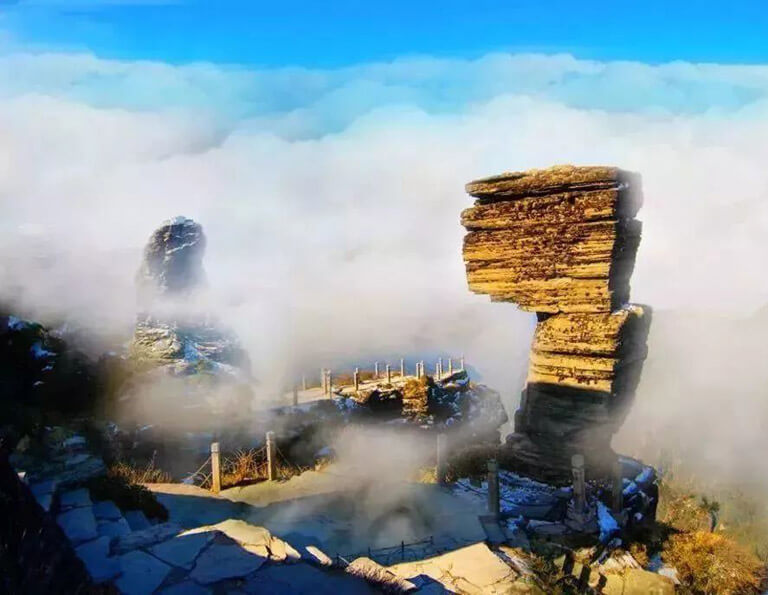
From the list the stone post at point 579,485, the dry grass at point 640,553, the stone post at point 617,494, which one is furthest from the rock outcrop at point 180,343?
the dry grass at point 640,553

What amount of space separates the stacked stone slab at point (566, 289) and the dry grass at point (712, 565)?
2116mm

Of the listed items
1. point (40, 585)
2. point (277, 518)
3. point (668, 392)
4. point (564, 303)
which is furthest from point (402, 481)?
point (668, 392)

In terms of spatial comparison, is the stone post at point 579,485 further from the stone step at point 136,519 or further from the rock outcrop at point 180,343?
the rock outcrop at point 180,343

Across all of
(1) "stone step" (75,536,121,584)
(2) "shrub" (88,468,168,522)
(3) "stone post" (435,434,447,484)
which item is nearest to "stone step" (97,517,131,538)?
(1) "stone step" (75,536,121,584)

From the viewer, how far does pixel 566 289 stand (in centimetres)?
1152

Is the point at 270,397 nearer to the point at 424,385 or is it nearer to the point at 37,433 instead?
the point at 424,385

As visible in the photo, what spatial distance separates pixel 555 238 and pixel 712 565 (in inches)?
251

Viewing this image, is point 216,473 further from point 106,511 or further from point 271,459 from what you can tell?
point 106,511

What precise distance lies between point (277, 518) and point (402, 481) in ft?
10.7

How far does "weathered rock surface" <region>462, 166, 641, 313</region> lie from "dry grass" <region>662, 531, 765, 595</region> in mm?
4469

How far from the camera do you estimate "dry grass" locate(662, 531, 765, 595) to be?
923 centimetres

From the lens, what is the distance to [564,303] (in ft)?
38.1

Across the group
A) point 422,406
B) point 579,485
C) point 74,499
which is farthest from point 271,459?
point 422,406

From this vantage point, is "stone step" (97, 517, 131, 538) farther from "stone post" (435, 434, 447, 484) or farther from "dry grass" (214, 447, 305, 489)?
"stone post" (435, 434, 447, 484)
